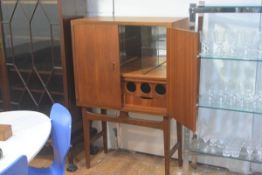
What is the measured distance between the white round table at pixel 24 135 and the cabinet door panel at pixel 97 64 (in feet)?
2.02

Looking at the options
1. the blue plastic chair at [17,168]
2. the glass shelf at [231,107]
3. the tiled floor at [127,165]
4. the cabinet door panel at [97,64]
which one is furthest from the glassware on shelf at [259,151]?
the blue plastic chair at [17,168]

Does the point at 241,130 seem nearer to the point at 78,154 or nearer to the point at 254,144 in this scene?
the point at 254,144

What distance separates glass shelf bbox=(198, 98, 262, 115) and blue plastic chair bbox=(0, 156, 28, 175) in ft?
4.41

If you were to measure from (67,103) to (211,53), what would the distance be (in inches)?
46.3

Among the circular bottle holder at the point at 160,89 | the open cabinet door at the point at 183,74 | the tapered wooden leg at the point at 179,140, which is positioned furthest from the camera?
the tapered wooden leg at the point at 179,140

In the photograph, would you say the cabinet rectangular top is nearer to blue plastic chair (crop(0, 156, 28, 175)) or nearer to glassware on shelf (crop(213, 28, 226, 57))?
glassware on shelf (crop(213, 28, 226, 57))

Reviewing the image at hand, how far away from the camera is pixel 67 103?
107 inches

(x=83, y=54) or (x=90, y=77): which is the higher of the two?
(x=83, y=54)

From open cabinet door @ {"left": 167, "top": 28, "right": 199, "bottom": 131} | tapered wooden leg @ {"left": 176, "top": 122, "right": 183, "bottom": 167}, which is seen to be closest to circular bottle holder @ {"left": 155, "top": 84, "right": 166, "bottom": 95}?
open cabinet door @ {"left": 167, "top": 28, "right": 199, "bottom": 131}

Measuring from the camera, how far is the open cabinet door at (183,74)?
2049 millimetres

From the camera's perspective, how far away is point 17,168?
4.41ft

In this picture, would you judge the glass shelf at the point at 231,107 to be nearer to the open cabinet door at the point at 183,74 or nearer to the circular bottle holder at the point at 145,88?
the open cabinet door at the point at 183,74

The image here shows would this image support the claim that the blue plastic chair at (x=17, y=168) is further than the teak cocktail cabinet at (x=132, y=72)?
No

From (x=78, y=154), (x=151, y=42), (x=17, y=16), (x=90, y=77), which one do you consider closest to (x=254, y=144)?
(x=151, y=42)
